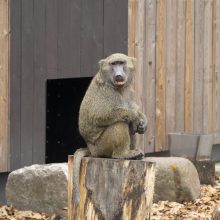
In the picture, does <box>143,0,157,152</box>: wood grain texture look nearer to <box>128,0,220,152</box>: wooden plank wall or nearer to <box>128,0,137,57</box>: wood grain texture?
<box>128,0,220,152</box>: wooden plank wall

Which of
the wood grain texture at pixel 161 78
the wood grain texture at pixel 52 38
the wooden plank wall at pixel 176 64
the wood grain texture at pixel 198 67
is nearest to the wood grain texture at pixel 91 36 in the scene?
the wood grain texture at pixel 52 38

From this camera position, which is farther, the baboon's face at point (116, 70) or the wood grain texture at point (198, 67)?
the wood grain texture at point (198, 67)

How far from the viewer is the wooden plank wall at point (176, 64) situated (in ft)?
41.9

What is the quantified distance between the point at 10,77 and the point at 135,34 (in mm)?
2681

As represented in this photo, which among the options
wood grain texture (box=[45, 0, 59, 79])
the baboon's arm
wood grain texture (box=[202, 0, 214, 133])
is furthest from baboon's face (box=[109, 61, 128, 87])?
wood grain texture (box=[202, 0, 214, 133])

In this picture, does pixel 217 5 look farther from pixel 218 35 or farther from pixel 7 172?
pixel 7 172

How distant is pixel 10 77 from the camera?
1053cm

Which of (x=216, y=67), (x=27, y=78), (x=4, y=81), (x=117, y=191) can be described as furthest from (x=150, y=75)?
(x=117, y=191)

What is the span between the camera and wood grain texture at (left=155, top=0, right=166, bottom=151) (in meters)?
→ 13.0

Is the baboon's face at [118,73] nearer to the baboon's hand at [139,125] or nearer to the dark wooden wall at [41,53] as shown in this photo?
the baboon's hand at [139,125]

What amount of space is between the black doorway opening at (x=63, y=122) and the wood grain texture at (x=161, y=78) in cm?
123

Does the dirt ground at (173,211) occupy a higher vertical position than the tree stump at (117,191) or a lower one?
lower

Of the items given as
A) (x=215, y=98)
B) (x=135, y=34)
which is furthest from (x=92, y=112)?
(x=215, y=98)

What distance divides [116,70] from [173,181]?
3.37 m
